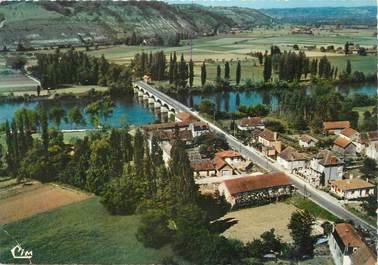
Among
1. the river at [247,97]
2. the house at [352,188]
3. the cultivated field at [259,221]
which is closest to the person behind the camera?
the cultivated field at [259,221]

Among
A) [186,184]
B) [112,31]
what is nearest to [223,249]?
[186,184]

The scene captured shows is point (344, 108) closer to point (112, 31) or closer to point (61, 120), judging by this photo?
point (61, 120)

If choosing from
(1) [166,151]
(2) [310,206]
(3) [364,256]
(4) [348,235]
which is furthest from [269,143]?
(3) [364,256]

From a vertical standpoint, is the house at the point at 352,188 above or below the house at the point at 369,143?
below

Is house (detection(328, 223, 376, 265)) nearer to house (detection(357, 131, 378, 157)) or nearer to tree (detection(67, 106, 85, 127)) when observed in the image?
house (detection(357, 131, 378, 157))

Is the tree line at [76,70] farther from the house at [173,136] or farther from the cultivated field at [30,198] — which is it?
the cultivated field at [30,198]

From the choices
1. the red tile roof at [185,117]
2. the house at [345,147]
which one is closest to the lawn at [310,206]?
the house at [345,147]
